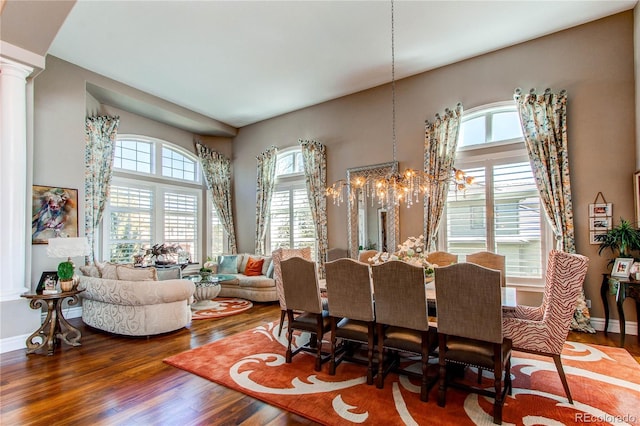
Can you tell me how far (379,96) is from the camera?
612 centimetres

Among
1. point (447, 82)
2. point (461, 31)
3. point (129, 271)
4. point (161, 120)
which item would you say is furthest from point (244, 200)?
point (461, 31)

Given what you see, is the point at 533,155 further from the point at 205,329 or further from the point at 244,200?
the point at 244,200

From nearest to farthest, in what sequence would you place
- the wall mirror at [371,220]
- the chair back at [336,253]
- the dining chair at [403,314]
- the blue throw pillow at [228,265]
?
the dining chair at [403,314] → the wall mirror at [371,220] → the chair back at [336,253] → the blue throw pillow at [228,265]

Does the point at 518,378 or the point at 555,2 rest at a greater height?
the point at 555,2

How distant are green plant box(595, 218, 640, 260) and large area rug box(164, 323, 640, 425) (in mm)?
1213

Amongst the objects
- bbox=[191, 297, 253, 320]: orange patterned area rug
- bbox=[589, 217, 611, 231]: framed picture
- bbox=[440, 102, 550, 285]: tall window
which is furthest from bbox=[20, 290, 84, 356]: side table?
bbox=[589, 217, 611, 231]: framed picture

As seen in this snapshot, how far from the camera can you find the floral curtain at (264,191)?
24.9 feet

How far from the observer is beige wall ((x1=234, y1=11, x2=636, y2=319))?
4180 mm

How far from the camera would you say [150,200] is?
7074 mm

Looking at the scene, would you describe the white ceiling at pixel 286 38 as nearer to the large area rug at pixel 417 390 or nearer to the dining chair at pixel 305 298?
the dining chair at pixel 305 298

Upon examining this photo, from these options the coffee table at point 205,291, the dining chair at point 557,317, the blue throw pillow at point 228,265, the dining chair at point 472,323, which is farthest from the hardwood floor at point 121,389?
the blue throw pillow at point 228,265

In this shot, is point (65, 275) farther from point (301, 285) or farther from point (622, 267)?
point (622, 267)

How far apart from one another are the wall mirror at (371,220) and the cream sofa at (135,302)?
3.13 meters

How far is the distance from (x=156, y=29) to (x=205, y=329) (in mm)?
4267
